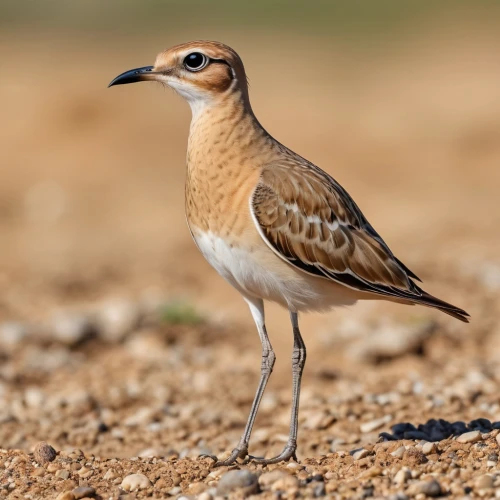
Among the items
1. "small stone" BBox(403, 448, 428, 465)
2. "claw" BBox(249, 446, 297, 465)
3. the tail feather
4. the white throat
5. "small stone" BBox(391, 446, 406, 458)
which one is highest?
the white throat

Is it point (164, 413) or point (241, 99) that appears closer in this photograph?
point (241, 99)

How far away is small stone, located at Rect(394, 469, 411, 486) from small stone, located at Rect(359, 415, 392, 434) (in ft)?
6.62

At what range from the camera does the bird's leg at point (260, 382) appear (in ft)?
18.8

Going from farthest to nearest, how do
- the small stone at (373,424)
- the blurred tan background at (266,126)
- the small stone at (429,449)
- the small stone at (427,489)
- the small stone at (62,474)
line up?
the blurred tan background at (266,126), the small stone at (373,424), the small stone at (62,474), the small stone at (429,449), the small stone at (427,489)

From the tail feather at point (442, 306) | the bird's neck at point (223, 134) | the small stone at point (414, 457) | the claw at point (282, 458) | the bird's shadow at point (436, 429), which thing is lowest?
the bird's shadow at point (436, 429)

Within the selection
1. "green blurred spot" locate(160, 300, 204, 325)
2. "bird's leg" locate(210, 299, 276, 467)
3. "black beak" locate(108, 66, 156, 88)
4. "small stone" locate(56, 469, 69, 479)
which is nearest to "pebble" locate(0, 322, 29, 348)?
"green blurred spot" locate(160, 300, 204, 325)

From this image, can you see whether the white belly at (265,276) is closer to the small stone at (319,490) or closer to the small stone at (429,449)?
the small stone at (429,449)

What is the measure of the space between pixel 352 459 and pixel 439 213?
33.1 feet

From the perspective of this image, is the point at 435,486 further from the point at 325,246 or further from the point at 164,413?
the point at 164,413

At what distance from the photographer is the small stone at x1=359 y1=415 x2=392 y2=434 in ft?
22.0

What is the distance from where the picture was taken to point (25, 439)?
23.4 feet

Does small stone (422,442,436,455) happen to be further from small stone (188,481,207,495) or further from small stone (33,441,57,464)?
small stone (33,441,57,464)

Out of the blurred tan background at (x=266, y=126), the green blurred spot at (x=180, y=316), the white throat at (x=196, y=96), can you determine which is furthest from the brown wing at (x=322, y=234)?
the green blurred spot at (x=180, y=316)

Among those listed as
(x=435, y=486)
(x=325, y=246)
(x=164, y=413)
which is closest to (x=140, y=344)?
(x=164, y=413)
